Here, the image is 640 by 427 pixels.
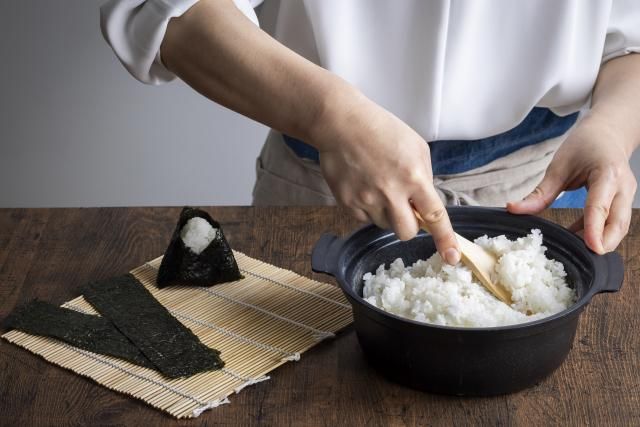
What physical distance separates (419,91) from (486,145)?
0.19m

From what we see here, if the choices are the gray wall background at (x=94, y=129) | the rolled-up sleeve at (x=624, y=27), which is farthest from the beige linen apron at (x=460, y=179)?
the gray wall background at (x=94, y=129)

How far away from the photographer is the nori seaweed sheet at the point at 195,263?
146 centimetres

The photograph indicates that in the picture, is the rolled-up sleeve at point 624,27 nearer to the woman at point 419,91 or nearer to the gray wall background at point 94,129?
the woman at point 419,91

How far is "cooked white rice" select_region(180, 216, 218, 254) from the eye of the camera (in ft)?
4.80

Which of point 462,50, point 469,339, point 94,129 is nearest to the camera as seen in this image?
point 469,339

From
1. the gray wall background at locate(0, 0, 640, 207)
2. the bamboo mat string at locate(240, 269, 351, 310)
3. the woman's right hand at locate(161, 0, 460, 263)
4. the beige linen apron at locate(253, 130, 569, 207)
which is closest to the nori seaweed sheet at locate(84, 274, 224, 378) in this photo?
the bamboo mat string at locate(240, 269, 351, 310)

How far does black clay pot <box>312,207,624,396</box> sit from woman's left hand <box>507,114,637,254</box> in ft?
0.14

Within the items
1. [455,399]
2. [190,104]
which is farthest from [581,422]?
[190,104]

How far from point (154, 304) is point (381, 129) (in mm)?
452

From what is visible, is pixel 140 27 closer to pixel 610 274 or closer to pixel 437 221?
pixel 437 221

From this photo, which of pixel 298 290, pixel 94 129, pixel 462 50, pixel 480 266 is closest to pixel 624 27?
pixel 462 50

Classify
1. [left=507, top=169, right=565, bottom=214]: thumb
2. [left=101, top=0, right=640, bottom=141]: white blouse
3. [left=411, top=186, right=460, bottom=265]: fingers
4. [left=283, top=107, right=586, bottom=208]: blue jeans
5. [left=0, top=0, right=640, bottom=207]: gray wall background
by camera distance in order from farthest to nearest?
[left=0, top=0, right=640, bottom=207]: gray wall background, [left=283, top=107, right=586, bottom=208]: blue jeans, [left=101, top=0, right=640, bottom=141]: white blouse, [left=507, top=169, right=565, bottom=214]: thumb, [left=411, top=186, right=460, bottom=265]: fingers

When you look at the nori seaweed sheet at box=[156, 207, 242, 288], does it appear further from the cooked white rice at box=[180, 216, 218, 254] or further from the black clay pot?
the black clay pot

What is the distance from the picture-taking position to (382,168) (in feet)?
4.11
